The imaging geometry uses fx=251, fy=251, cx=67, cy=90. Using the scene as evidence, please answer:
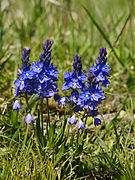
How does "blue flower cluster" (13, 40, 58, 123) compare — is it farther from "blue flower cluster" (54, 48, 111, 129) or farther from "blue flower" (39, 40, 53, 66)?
"blue flower cluster" (54, 48, 111, 129)

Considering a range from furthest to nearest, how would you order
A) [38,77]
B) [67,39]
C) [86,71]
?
[67,39] < [86,71] < [38,77]

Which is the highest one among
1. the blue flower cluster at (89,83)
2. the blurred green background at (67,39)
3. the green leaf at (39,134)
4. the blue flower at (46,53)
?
→ the blurred green background at (67,39)

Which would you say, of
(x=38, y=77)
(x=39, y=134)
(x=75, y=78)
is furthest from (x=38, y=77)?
(x=39, y=134)

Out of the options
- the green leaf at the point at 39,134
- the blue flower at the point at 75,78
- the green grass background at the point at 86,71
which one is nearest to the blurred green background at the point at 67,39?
the green grass background at the point at 86,71

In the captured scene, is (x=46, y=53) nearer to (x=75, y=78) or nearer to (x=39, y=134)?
(x=75, y=78)

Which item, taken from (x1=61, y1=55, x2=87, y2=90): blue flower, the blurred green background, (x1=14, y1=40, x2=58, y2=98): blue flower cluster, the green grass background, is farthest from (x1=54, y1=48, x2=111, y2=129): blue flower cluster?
the blurred green background

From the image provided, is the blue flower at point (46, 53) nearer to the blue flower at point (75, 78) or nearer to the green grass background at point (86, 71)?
the blue flower at point (75, 78)

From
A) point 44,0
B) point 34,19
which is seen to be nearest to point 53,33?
point 34,19

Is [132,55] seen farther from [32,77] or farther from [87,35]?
[32,77]
